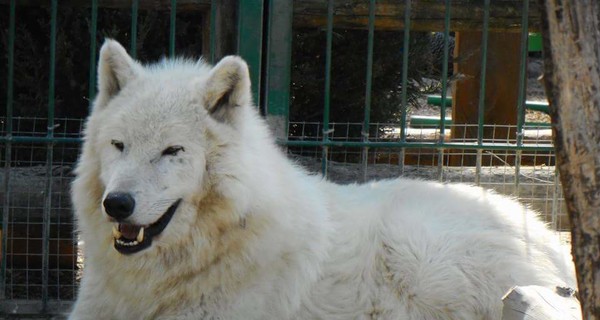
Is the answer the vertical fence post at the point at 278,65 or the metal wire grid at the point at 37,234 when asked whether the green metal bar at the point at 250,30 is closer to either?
the vertical fence post at the point at 278,65

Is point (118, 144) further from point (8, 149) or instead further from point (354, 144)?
point (354, 144)

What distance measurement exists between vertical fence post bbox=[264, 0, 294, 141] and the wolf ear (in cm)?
185

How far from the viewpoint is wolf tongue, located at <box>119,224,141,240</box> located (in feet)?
16.5

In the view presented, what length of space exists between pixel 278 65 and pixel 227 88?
6.47ft

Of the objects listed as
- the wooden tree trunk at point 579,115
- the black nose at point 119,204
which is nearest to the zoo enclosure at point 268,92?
the black nose at point 119,204

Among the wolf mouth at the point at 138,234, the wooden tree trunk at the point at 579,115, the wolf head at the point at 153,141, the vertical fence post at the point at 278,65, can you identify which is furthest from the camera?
the vertical fence post at the point at 278,65

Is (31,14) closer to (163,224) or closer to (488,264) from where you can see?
(163,224)

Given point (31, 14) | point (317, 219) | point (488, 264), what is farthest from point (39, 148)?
point (488, 264)

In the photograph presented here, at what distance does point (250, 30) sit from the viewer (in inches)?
279

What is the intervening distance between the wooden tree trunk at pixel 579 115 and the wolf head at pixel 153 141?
2.18 metres

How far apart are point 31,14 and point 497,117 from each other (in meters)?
5.07

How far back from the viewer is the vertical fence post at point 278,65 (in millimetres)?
7145

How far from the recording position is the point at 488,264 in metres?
5.54

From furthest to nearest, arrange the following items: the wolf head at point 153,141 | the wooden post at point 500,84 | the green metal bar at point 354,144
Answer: the wooden post at point 500,84 < the green metal bar at point 354,144 < the wolf head at point 153,141
